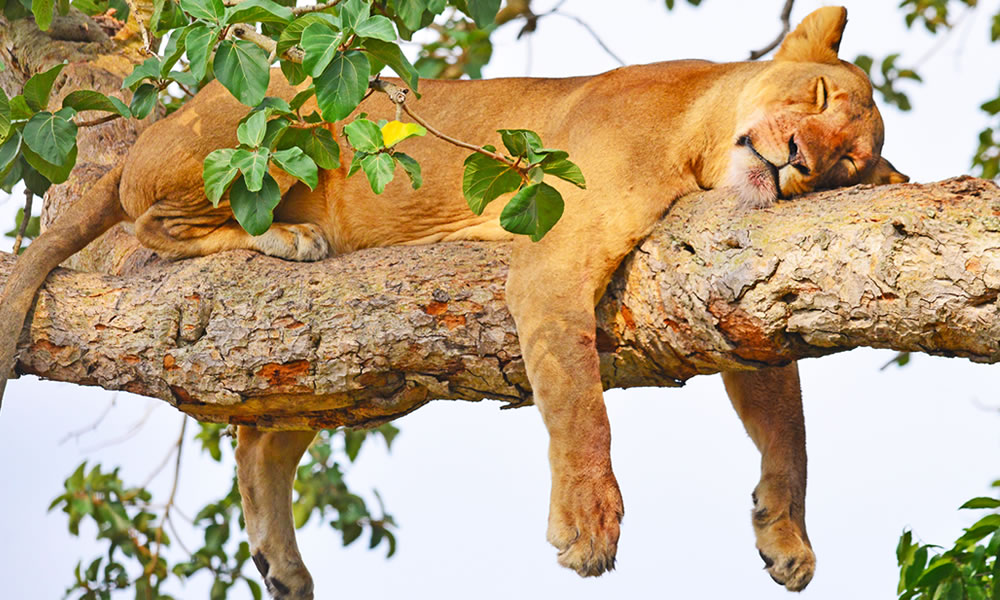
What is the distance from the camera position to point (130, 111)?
10.9 ft

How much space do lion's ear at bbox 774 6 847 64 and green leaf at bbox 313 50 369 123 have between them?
69.6 inches

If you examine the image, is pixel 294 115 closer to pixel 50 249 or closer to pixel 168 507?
pixel 50 249

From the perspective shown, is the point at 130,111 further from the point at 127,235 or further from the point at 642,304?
the point at 642,304

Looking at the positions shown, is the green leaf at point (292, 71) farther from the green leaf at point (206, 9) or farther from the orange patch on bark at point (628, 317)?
the orange patch on bark at point (628, 317)

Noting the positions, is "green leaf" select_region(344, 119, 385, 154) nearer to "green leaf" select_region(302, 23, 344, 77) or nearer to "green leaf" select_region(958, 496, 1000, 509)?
"green leaf" select_region(302, 23, 344, 77)

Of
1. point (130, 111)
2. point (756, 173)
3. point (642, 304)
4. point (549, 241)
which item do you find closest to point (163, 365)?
point (130, 111)

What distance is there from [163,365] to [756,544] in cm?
208

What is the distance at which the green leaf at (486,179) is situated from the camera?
2.80 metres

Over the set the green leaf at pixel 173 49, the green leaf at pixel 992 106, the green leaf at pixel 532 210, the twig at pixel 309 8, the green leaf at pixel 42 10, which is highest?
the green leaf at pixel 992 106

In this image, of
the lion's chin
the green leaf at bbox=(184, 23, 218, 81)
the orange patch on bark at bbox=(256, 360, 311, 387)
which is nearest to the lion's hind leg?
the orange patch on bark at bbox=(256, 360, 311, 387)

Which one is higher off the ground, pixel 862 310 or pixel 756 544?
pixel 862 310

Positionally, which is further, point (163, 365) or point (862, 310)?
point (163, 365)

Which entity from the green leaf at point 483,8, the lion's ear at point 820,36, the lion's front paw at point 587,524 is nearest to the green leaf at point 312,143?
the green leaf at point 483,8

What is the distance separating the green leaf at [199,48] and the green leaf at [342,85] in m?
0.30
